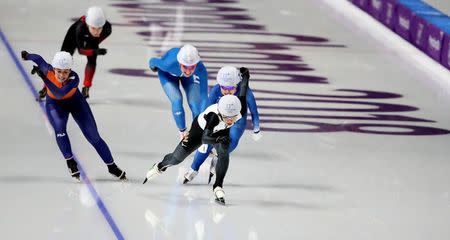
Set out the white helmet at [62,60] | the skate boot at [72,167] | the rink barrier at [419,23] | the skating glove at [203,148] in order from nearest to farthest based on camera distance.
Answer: the white helmet at [62,60] → the skating glove at [203,148] → the skate boot at [72,167] → the rink barrier at [419,23]

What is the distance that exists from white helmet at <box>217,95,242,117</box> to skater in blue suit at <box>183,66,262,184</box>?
2.18ft

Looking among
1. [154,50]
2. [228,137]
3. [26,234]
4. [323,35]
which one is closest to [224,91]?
[228,137]

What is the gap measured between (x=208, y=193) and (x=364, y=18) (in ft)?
29.9

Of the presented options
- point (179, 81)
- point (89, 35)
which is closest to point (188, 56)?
point (179, 81)

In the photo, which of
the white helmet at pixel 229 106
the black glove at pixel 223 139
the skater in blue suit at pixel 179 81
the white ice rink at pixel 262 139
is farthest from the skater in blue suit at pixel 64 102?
the white helmet at pixel 229 106

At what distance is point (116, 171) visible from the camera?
37.0 ft

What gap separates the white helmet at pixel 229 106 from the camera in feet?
32.7

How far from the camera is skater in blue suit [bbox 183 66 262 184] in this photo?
1069cm

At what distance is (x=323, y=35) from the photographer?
1866 centimetres

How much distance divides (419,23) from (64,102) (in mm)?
7909

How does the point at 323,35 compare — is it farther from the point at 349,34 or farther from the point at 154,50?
the point at 154,50

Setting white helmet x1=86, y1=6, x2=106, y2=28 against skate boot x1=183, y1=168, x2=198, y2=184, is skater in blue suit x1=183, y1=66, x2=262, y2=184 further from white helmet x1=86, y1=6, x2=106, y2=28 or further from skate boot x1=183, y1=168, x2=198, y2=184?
white helmet x1=86, y1=6, x2=106, y2=28

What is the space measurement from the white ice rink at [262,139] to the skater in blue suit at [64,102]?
0.38 meters

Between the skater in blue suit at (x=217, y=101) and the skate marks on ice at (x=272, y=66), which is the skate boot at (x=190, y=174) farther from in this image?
the skate marks on ice at (x=272, y=66)
